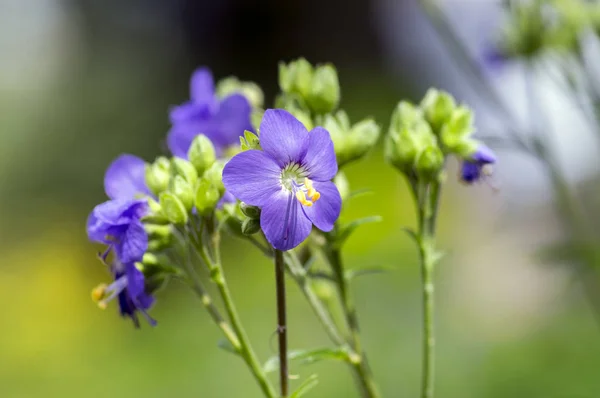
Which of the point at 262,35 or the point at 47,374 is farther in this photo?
the point at 262,35

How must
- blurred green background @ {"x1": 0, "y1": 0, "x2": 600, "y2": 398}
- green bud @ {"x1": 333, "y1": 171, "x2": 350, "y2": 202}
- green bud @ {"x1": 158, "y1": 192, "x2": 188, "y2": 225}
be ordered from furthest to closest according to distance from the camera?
blurred green background @ {"x1": 0, "y1": 0, "x2": 600, "y2": 398}, green bud @ {"x1": 333, "y1": 171, "x2": 350, "y2": 202}, green bud @ {"x1": 158, "y1": 192, "x2": 188, "y2": 225}

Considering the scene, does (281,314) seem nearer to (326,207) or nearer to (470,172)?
(326,207)

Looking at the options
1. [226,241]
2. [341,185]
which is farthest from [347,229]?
[226,241]

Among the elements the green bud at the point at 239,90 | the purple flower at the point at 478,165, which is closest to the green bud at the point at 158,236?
the green bud at the point at 239,90

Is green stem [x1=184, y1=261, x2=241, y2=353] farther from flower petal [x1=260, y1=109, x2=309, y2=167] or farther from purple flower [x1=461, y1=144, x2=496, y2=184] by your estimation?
purple flower [x1=461, y1=144, x2=496, y2=184]

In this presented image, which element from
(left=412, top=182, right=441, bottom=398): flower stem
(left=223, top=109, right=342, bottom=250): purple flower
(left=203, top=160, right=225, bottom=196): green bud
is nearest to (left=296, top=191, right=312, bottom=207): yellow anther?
(left=223, top=109, right=342, bottom=250): purple flower

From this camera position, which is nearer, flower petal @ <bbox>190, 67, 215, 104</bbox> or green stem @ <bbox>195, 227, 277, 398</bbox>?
green stem @ <bbox>195, 227, 277, 398</bbox>

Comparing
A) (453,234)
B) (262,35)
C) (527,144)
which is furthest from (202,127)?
A: (262,35)

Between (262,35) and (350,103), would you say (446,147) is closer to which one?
(350,103)
